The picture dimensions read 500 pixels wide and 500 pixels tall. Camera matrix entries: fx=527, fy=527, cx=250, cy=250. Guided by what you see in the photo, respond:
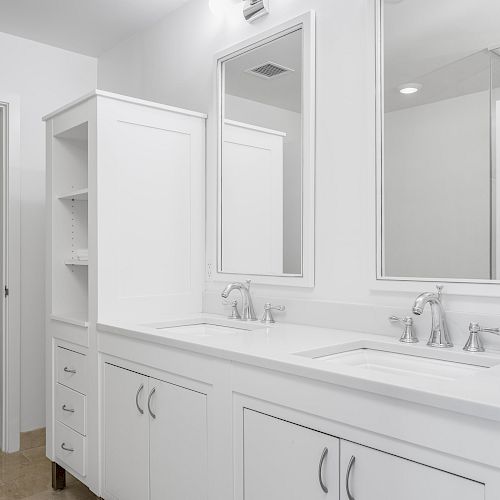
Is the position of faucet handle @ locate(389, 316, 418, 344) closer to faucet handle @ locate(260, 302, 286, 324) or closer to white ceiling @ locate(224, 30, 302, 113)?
faucet handle @ locate(260, 302, 286, 324)

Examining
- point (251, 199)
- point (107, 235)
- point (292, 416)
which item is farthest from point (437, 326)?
point (107, 235)

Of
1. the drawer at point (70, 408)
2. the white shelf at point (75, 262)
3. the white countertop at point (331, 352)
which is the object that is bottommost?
the drawer at point (70, 408)

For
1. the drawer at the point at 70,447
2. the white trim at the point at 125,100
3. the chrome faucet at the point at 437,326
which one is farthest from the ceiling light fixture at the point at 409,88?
the drawer at the point at 70,447

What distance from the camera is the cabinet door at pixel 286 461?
51.8 inches

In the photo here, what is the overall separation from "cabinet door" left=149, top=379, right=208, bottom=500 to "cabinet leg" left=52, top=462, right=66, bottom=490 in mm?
879

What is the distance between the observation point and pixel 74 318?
2477 millimetres

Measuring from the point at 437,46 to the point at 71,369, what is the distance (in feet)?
6.70

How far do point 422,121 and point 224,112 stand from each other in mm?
1058

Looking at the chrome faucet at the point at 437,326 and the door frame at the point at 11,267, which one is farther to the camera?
the door frame at the point at 11,267

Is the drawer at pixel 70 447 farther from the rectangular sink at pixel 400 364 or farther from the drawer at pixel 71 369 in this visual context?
the rectangular sink at pixel 400 364

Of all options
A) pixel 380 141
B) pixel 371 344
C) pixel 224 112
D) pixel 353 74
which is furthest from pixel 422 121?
pixel 224 112

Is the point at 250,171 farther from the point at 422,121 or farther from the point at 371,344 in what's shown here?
the point at 371,344

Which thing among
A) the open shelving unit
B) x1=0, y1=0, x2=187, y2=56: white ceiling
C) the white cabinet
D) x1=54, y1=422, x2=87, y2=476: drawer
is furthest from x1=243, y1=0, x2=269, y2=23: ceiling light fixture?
x1=54, y1=422, x2=87, y2=476: drawer

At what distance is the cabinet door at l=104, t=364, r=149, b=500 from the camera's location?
6.55 ft
